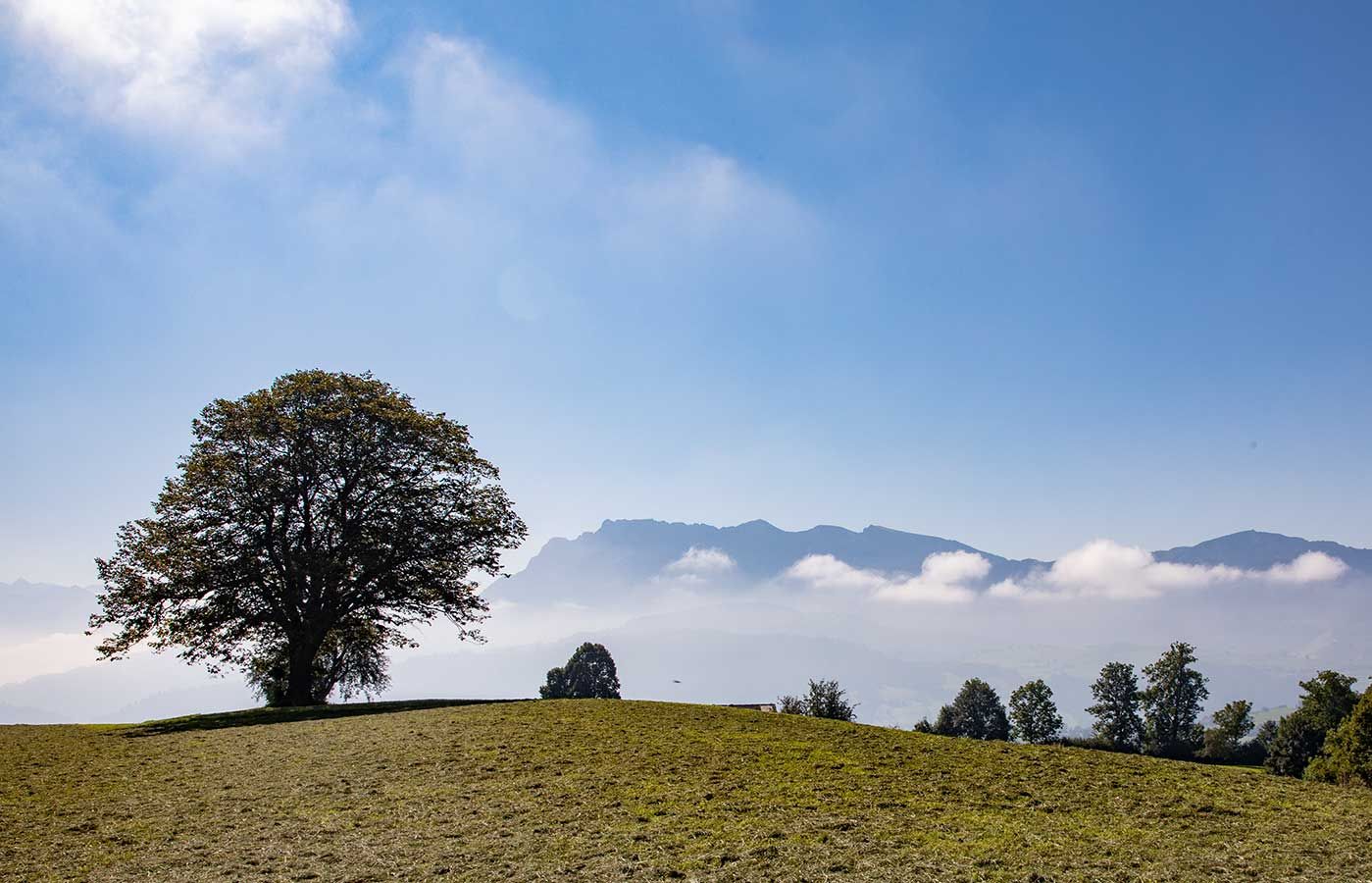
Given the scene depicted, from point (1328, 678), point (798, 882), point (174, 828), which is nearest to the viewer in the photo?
point (798, 882)

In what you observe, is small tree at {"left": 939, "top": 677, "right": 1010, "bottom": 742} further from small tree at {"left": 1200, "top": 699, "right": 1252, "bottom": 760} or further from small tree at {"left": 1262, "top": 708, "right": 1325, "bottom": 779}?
small tree at {"left": 1262, "top": 708, "right": 1325, "bottom": 779}

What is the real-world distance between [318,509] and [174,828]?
101 ft

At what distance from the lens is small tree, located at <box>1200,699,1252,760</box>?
97188mm

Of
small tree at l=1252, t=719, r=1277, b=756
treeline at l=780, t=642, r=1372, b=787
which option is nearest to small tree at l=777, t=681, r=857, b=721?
treeline at l=780, t=642, r=1372, b=787

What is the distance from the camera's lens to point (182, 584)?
131ft

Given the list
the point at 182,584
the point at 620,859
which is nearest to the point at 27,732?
the point at 182,584

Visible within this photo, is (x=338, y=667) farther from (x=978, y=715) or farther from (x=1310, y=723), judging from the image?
(x=978, y=715)

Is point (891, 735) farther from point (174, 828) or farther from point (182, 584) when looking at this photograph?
point (182, 584)

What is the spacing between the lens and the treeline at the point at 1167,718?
270 ft

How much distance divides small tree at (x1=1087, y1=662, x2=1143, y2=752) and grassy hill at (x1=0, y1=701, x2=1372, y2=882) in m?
103

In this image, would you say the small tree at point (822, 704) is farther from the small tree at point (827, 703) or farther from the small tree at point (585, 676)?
the small tree at point (585, 676)

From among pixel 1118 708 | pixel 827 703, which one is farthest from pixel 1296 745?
pixel 827 703

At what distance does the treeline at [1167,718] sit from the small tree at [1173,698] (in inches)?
4.7

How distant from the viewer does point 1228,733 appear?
321 ft
